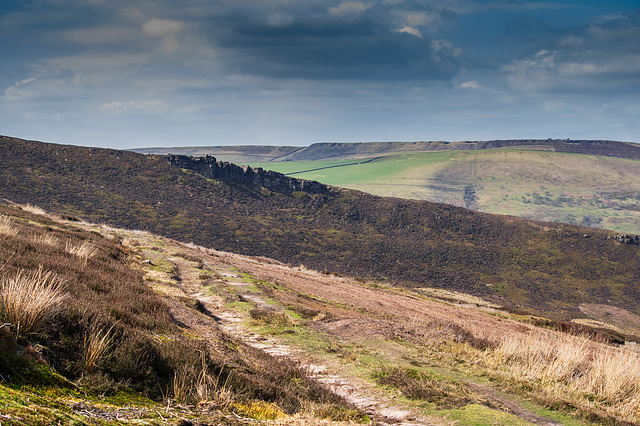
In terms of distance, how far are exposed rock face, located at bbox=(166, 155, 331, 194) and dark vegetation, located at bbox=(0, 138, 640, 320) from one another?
2.83 meters

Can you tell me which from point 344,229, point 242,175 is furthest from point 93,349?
point 242,175

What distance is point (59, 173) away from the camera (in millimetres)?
90062

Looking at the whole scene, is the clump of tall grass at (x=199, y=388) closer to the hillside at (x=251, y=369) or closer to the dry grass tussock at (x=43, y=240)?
the hillside at (x=251, y=369)

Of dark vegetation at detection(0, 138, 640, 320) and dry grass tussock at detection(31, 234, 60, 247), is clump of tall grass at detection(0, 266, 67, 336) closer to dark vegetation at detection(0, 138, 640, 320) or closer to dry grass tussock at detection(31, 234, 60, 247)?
dry grass tussock at detection(31, 234, 60, 247)

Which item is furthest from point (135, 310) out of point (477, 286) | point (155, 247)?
point (477, 286)

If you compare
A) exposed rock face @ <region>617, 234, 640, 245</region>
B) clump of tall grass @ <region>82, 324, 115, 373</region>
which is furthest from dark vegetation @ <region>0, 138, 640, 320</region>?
clump of tall grass @ <region>82, 324, 115, 373</region>

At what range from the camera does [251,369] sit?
823 cm

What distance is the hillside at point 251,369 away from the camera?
5.09 metres

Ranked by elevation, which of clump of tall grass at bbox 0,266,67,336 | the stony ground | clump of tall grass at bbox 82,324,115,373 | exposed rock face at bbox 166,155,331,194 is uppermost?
exposed rock face at bbox 166,155,331,194

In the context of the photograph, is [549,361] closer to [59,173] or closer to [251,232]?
[251,232]

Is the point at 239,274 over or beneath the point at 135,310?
beneath

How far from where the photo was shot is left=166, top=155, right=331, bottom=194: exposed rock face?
115 metres

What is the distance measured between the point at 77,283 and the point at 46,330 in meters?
4.65

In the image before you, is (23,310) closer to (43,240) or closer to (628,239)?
(43,240)
